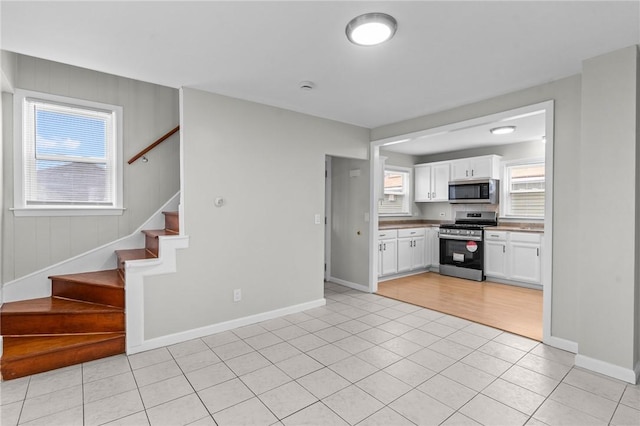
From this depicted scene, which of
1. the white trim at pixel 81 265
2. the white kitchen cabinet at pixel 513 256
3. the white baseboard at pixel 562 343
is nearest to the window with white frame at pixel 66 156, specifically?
the white trim at pixel 81 265

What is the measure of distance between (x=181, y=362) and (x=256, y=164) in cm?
206

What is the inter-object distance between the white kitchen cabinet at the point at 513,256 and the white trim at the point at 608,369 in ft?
8.75

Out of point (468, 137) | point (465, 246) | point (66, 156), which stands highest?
point (468, 137)

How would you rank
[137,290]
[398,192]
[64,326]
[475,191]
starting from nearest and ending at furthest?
1. [64,326]
2. [137,290]
3. [475,191]
4. [398,192]

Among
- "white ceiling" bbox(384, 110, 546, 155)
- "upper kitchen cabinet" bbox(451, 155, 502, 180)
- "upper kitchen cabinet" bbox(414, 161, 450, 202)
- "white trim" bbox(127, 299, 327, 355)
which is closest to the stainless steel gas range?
"upper kitchen cabinet" bbox(414, 161, 450, 202)

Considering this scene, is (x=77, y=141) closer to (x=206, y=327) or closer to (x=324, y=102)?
(x=206, y=327)

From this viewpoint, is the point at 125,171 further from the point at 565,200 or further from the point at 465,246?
the point at 465,246

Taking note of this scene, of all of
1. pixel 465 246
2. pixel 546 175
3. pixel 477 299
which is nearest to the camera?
pixel 546 175

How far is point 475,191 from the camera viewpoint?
5.79m

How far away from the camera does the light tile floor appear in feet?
6.34

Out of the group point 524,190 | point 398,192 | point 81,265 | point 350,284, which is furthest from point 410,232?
point 81,265

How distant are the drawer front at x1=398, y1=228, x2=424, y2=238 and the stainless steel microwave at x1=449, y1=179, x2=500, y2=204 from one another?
2.89ft

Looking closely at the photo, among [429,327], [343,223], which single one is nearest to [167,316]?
[429,327]

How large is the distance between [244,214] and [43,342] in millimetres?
1964
